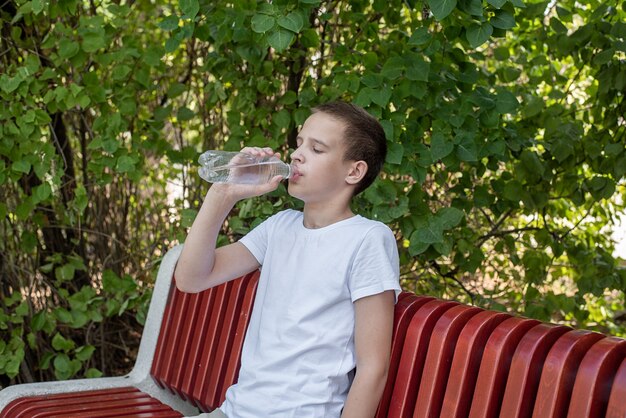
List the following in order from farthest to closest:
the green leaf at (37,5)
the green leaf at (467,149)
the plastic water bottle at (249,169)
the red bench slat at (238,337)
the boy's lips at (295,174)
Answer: the green leaf at (37,5) → the green leaf at (467,149) → the red bench slat at (238,337) → the plastic water bottle at (249,169) → the boy's lips at (295,174)

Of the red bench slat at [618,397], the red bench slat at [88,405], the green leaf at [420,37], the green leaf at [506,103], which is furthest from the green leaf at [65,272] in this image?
the red bench slat at [618,397]

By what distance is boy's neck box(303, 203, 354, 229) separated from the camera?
2.58 meters

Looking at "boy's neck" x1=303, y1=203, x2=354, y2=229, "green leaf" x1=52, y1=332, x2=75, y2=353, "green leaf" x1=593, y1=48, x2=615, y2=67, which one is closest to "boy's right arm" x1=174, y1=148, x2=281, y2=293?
"boy's neck" x1=303, y1=203, x2=354, y2=229

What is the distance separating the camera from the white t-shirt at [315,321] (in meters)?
2.39

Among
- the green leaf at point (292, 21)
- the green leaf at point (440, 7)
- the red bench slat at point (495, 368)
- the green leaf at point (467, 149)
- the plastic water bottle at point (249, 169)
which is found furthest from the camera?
the green leaf at point (467, 149)

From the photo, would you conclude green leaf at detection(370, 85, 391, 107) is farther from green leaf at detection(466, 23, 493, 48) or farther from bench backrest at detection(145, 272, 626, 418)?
bench backrest at detection(145, 272, 626, 418)

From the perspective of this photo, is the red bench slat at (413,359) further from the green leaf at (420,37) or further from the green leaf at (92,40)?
the green leaf at (92,40)

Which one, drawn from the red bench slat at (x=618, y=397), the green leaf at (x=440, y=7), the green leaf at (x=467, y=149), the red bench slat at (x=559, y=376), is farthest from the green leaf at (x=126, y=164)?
the red bench slat at (x=618, y=397)

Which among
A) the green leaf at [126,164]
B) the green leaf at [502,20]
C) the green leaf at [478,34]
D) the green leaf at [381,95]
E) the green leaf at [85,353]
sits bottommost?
the green leaf at [85,353]

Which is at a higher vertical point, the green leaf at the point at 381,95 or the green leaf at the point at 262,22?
the green leaf at the point at 262,22

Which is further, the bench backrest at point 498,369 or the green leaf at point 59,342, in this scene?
the green leaf at point 59,342

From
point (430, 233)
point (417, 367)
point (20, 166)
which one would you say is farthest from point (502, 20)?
point (20, 166)

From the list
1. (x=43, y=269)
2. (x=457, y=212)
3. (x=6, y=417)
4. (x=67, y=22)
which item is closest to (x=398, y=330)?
(x=457, y=212)

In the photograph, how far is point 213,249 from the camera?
2.73 meters
